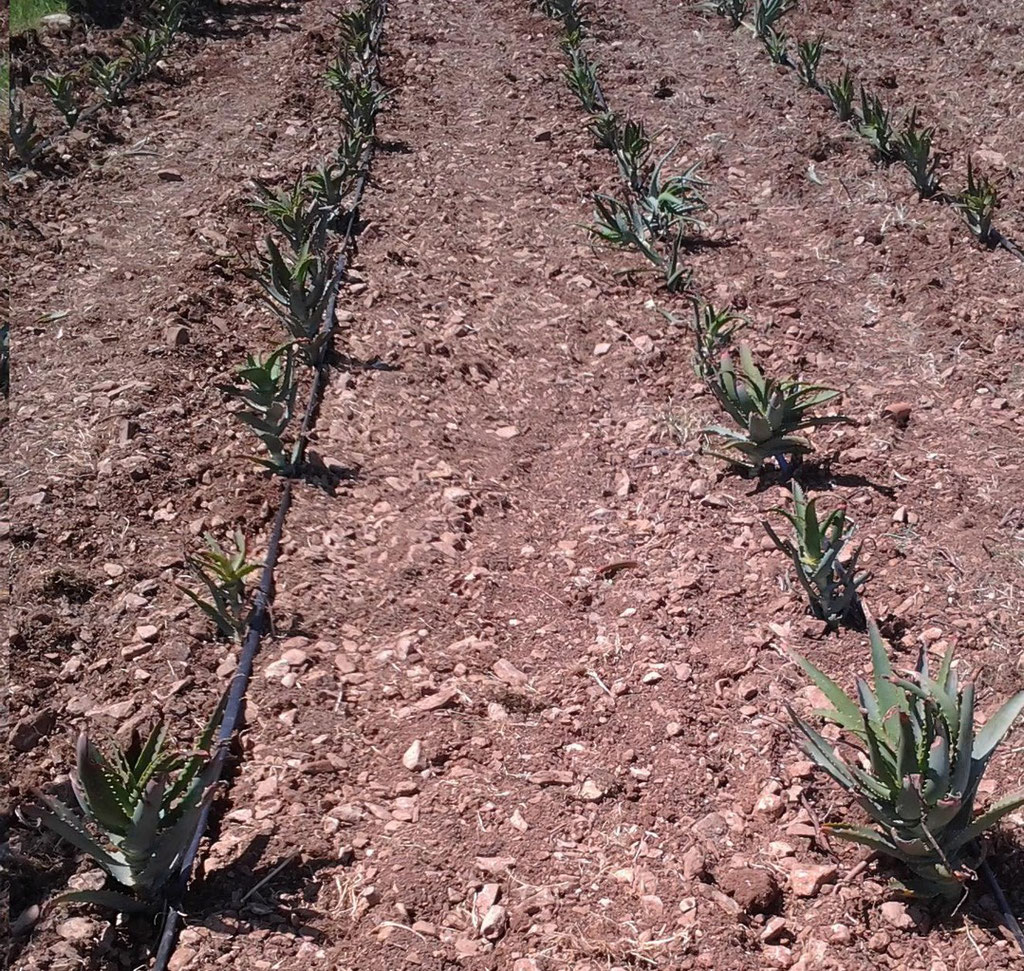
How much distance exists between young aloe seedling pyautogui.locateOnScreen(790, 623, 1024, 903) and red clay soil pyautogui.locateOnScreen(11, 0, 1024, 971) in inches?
4.9

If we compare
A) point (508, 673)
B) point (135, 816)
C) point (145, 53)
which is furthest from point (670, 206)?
point (145, 53)

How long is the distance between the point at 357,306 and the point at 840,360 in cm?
215

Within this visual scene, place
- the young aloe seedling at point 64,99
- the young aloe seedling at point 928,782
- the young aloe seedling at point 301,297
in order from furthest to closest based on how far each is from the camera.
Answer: the young aloe seedling at point 64,99 → the young aloe seedling at point 301,297 → the young aloe seedling at point 928,782

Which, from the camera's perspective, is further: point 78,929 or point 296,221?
point 296,221

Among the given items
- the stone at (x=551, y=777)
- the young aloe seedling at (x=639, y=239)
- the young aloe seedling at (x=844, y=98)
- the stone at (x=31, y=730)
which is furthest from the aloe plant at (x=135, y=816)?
the young aloe seedling at (x=844, y=98)

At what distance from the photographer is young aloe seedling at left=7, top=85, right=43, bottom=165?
18.8ft

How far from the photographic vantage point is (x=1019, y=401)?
3762 millimetres

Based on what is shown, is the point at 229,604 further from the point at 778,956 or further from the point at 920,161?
the point at 920,161

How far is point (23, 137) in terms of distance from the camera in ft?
Result: 18.9

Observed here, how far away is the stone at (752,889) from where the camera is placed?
213 cm

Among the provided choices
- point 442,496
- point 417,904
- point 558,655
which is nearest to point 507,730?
point 558,655

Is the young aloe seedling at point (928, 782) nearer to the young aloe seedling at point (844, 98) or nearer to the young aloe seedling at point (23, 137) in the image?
the young aloe seedling at point (844, 98)

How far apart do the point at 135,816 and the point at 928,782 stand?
163 cm

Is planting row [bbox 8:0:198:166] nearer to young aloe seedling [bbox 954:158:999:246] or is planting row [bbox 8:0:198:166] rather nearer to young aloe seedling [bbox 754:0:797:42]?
young aloe seedling [bbox 754:0:797:42]
